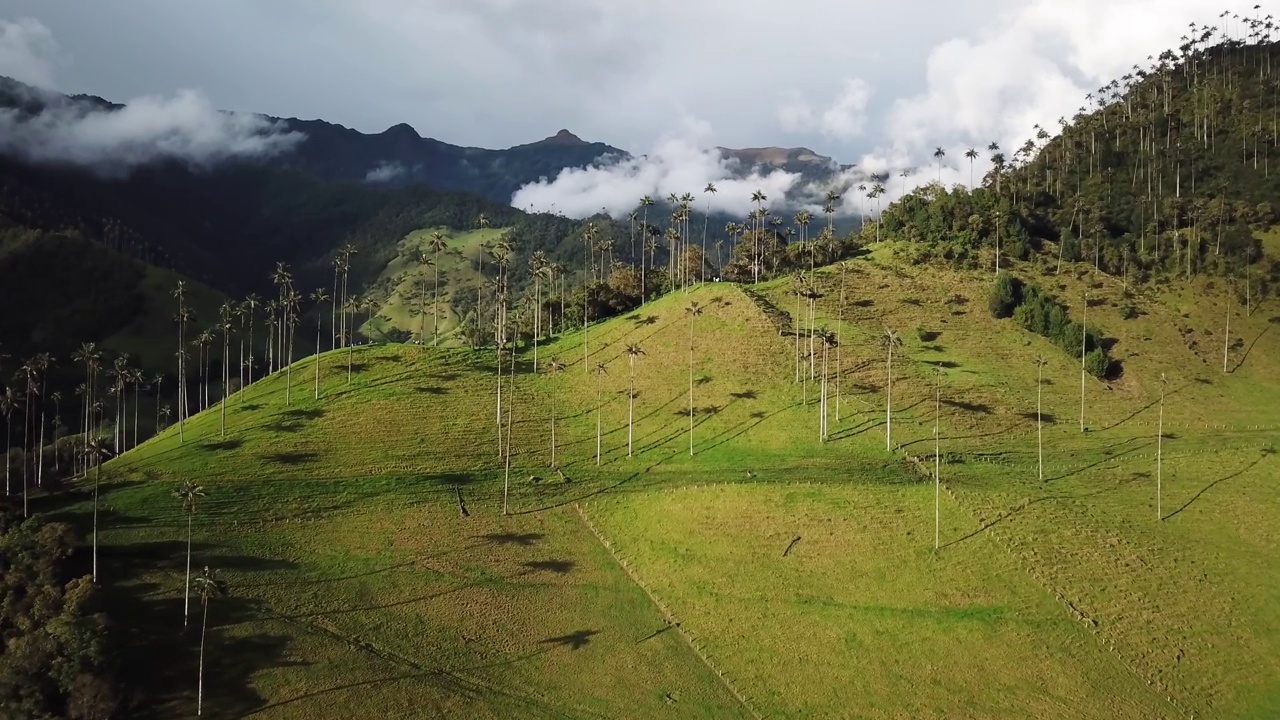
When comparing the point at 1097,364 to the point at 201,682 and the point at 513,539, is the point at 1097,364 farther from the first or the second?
the point at 201,682

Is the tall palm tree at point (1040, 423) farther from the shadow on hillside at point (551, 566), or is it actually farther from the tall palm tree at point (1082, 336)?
the shadow on hillside at point (551, 566)

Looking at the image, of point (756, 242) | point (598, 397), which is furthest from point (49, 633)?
point (756, 242)

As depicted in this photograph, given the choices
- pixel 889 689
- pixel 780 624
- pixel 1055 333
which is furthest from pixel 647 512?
pixel 1055 333

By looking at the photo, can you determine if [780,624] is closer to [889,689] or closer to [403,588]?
[889,689]

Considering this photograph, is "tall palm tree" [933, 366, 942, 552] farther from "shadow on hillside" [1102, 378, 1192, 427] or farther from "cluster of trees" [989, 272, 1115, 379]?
"cluster of trees" [989, 272, 1115, 379]

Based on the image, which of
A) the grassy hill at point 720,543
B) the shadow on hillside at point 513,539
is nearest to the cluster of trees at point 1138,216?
the grassy hill at point 720,543
